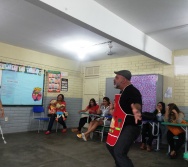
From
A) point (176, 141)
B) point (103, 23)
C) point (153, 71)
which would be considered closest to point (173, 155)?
point (176, 141)

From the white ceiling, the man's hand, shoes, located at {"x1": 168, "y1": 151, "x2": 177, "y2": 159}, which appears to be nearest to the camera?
the man's hand

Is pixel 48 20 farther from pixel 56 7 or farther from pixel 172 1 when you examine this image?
pixel 172 1

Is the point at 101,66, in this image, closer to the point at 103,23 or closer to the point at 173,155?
the point at 103,23

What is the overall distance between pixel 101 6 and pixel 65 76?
14.5 feet

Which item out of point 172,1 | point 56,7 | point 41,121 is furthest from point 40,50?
point 172,1

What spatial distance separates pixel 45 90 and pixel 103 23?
Answer: 4137mm

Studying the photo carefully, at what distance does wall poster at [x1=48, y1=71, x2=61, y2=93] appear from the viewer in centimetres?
687

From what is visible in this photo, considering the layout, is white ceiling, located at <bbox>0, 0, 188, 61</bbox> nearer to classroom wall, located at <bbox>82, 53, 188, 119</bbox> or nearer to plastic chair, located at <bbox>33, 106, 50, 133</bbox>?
classroom wall, located at <bbox>82, 53, 188, 119</bbox>

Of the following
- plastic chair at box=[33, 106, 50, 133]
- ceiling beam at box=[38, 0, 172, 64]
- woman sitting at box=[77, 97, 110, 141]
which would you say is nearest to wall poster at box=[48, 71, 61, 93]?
plastic chair at box=[33, 106, 50, 133]

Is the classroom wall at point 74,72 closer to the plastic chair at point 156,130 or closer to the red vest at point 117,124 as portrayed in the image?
the plastic chair at point 156,130

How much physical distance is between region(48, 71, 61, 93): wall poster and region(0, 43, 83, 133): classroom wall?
0.15 m

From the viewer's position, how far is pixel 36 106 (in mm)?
6410

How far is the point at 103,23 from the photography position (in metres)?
A: 3.31

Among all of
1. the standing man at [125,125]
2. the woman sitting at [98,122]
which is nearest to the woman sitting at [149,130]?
the woman sitting at [98,122]
